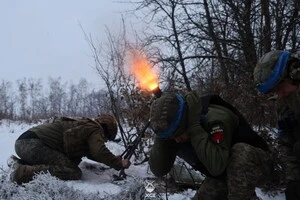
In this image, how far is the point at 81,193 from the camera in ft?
11.4

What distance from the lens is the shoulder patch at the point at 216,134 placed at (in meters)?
2.66

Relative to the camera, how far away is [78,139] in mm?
4797

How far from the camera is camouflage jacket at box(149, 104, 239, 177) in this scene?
2.64 m

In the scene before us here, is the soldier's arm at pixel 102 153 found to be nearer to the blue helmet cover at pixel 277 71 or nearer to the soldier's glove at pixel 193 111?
the soldier's glove at pixel 193 111

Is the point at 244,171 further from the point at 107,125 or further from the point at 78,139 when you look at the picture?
the point at 107,125

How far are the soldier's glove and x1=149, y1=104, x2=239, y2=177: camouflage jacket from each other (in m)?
0.03

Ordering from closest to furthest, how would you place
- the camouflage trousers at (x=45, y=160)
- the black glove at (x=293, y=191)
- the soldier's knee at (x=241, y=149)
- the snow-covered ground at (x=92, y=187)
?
1. the soldier's knee at (x=241, y=149)
2. the black glove at (x=293, y=191)
3. the snow-covered ground at (x=92, y=187)
4. the camouflage trousers at (x=45, y=160)

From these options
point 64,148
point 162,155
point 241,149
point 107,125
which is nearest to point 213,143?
point 241,149

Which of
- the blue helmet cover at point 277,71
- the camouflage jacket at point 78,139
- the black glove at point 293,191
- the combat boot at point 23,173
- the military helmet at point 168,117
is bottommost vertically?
the combat boot at point 23,173

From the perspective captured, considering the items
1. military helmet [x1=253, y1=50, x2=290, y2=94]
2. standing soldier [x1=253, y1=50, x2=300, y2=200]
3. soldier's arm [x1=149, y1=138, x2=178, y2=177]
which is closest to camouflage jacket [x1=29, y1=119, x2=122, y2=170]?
soldier's arm [x1=149, y1=138, x2=178, y2=177]

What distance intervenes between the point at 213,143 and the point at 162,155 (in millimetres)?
486

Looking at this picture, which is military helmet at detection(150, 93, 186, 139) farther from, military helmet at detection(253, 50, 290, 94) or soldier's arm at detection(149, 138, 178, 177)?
military helmet at detection(253, 50, 290, 94)

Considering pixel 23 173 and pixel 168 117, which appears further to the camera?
pixel 23 173

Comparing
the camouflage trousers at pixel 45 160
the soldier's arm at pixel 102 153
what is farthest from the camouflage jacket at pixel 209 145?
the camouflage trousers at pixel 45 160
